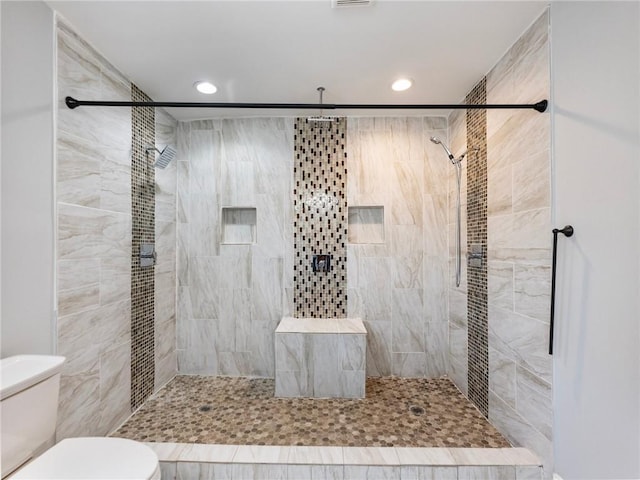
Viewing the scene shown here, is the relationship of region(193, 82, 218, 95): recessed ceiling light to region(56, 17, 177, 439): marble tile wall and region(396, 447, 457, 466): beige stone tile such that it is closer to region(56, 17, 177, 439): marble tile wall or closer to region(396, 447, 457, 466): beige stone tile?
region(56, 17, 177, 439): marble tile wall

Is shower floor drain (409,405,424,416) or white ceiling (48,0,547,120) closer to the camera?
white ceiling (48,0,547,120)

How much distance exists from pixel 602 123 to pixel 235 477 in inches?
95.6

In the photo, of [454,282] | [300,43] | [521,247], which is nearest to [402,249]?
[454,282]

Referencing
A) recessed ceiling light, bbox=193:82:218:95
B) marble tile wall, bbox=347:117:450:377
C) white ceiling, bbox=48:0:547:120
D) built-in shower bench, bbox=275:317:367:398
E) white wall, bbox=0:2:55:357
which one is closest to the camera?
white wall, bbox=0:2:55:357

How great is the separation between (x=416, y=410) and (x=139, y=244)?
7.90 ft

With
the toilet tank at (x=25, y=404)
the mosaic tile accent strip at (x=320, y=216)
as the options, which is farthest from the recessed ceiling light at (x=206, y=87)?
the toilet tank at (x=25, y=404)

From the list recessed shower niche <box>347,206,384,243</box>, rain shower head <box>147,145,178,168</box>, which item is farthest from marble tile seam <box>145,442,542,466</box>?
rain shower head <box>147,145,178,168</box>

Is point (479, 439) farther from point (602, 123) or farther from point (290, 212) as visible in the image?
point (290, 212)

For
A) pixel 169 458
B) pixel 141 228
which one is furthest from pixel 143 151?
pixel 169 458

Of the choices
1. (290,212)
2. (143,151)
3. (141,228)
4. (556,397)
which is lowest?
(556,397)

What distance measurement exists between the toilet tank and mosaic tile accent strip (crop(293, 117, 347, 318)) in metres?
1.72

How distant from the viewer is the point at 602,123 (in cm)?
121

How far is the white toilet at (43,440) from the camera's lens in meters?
1.09

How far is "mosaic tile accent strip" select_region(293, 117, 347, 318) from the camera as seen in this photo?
268cm
